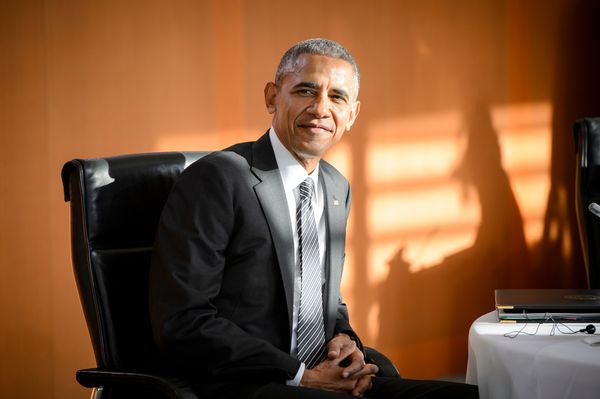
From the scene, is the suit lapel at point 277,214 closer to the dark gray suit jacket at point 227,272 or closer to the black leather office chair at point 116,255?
the dark gray suit jacket at point 227,272

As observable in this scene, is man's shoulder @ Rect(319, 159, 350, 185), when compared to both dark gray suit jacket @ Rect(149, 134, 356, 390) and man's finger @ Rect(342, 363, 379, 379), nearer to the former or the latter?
dark gray suit jacket @ Rect(149, 134, 356, 390)

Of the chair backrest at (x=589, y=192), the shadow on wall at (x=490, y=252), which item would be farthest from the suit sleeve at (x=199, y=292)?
the shadow on wall at (x=490, y=252)

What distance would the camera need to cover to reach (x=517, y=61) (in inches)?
175

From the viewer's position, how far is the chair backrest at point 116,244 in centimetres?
200

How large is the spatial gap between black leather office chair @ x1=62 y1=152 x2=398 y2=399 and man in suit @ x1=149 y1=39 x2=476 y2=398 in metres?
0.15

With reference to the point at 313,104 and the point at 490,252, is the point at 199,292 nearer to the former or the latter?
the point at 313,104

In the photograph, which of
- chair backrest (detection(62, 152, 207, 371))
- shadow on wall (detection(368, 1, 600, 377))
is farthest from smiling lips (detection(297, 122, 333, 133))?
shadow on wall (detection(368, 1, 600, 377))

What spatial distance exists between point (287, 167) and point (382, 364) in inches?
23.4

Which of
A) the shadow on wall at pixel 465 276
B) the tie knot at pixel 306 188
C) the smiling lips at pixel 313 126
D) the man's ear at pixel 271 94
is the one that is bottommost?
the shadow on wall at pixel 465 276

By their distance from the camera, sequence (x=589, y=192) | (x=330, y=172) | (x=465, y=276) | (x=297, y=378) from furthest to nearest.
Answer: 1. (x=465, y=276)
2. (x=589, y=192)
3. (x=330, y=172)
4. (x=297, y=378)

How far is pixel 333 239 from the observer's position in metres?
2.25

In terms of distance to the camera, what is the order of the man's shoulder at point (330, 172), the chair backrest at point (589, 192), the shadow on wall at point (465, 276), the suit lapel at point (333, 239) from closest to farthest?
the suit lapel at point (333, 239) < the man's shoulder at point (330, 172) < the chair backrest at point (589, 192) < the shadow on wall at point (465, 276)

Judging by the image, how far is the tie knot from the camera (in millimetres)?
2178

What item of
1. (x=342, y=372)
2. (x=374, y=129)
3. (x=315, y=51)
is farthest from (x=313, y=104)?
(x=374, y=129)
